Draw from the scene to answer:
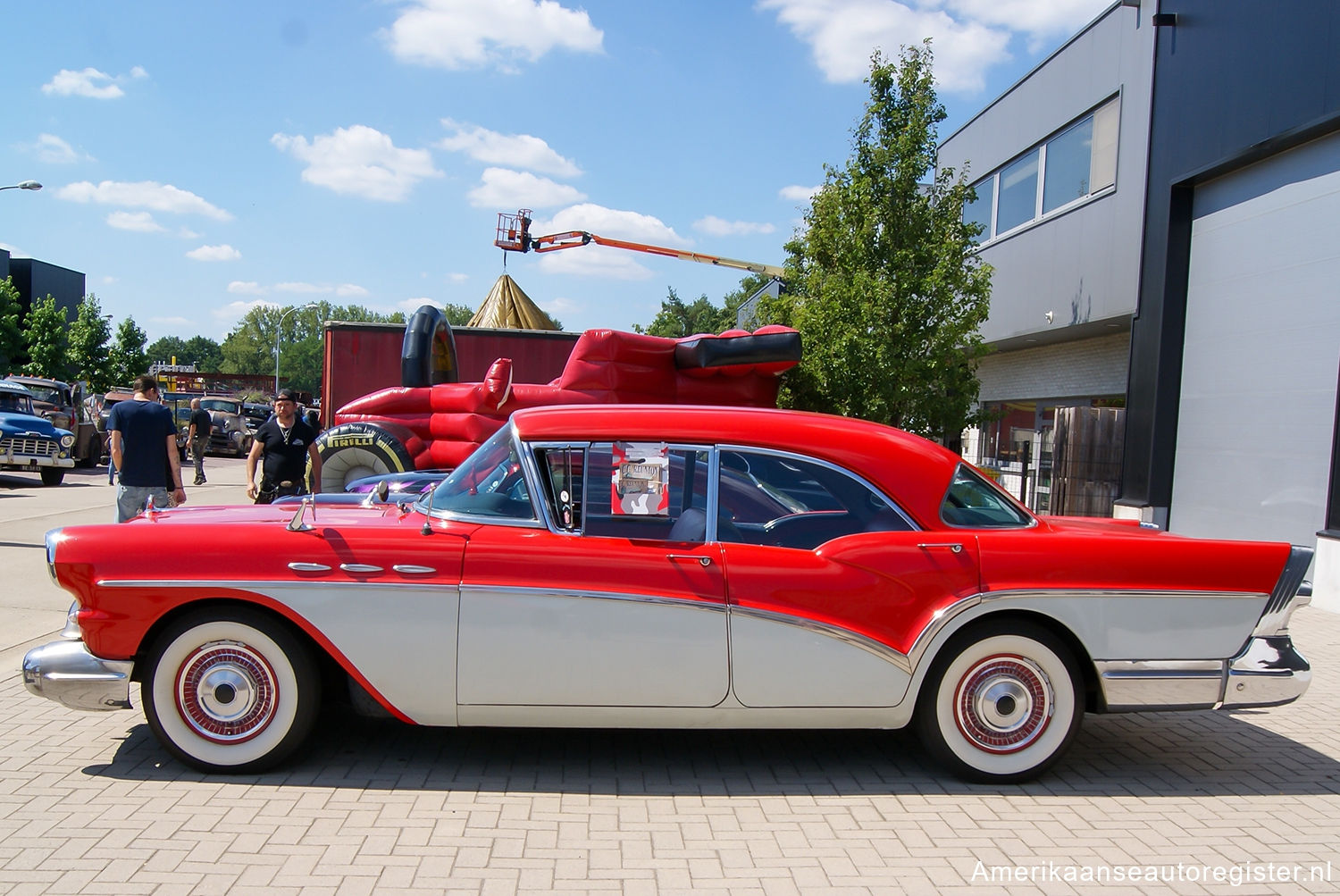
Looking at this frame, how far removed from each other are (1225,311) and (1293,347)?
1272 mm

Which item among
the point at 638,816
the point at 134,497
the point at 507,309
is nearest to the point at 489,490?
the point at 638,816

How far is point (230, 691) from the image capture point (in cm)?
386

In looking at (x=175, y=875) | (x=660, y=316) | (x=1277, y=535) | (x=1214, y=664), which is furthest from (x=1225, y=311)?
(x=660, y=316)

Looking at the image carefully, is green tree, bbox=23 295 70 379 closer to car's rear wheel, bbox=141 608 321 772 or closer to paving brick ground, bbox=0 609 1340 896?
paving brick ground, bbox=0 609 1340 896

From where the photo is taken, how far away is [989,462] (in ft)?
64.1

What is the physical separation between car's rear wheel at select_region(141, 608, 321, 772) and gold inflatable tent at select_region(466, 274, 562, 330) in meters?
16.4

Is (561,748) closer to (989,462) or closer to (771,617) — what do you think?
(771,617)

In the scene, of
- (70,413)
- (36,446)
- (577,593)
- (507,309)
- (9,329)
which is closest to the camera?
(577,593)

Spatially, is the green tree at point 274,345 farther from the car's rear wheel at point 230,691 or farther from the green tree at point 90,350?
the car's rear wheel at point 230,691

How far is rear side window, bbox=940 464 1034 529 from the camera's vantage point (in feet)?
13.7

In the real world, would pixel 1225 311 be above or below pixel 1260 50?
below

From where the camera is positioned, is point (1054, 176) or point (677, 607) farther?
point (1054, 176)

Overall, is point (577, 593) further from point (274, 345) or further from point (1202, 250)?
point (274, 345)

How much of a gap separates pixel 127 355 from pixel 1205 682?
47309 mm
